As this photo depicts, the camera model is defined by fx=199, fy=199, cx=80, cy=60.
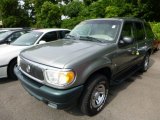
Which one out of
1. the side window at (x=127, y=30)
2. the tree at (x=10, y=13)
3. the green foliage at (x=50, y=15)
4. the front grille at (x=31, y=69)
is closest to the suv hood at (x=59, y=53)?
the front grille at (x=31, y=69)

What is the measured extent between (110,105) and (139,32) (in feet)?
7.64

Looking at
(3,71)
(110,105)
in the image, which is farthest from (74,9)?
(110,105)

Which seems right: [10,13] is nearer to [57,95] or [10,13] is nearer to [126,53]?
[126,53]

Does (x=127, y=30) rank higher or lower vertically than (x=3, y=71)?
higher

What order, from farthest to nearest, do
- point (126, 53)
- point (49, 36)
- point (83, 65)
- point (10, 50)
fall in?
point (49, 36)
point (10, 50)
point (126, 53)
point (83, 65)

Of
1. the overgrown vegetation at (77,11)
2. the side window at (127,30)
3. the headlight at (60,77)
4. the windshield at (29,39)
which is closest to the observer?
the headlight at (60,77)

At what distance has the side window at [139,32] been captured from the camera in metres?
5.30

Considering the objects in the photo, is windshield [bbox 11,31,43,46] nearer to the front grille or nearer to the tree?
the front grille

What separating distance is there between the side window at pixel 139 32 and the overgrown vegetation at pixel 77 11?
8.41m

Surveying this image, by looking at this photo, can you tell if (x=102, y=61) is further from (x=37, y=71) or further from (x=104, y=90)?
(x=37, y=71)

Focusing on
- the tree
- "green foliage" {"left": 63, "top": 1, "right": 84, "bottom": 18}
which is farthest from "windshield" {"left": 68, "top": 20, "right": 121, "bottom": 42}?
the tree

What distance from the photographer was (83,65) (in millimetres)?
3383

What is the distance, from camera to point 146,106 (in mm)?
4273

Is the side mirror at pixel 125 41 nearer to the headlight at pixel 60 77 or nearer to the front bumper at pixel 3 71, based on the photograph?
the headlight at pixel 60 77
